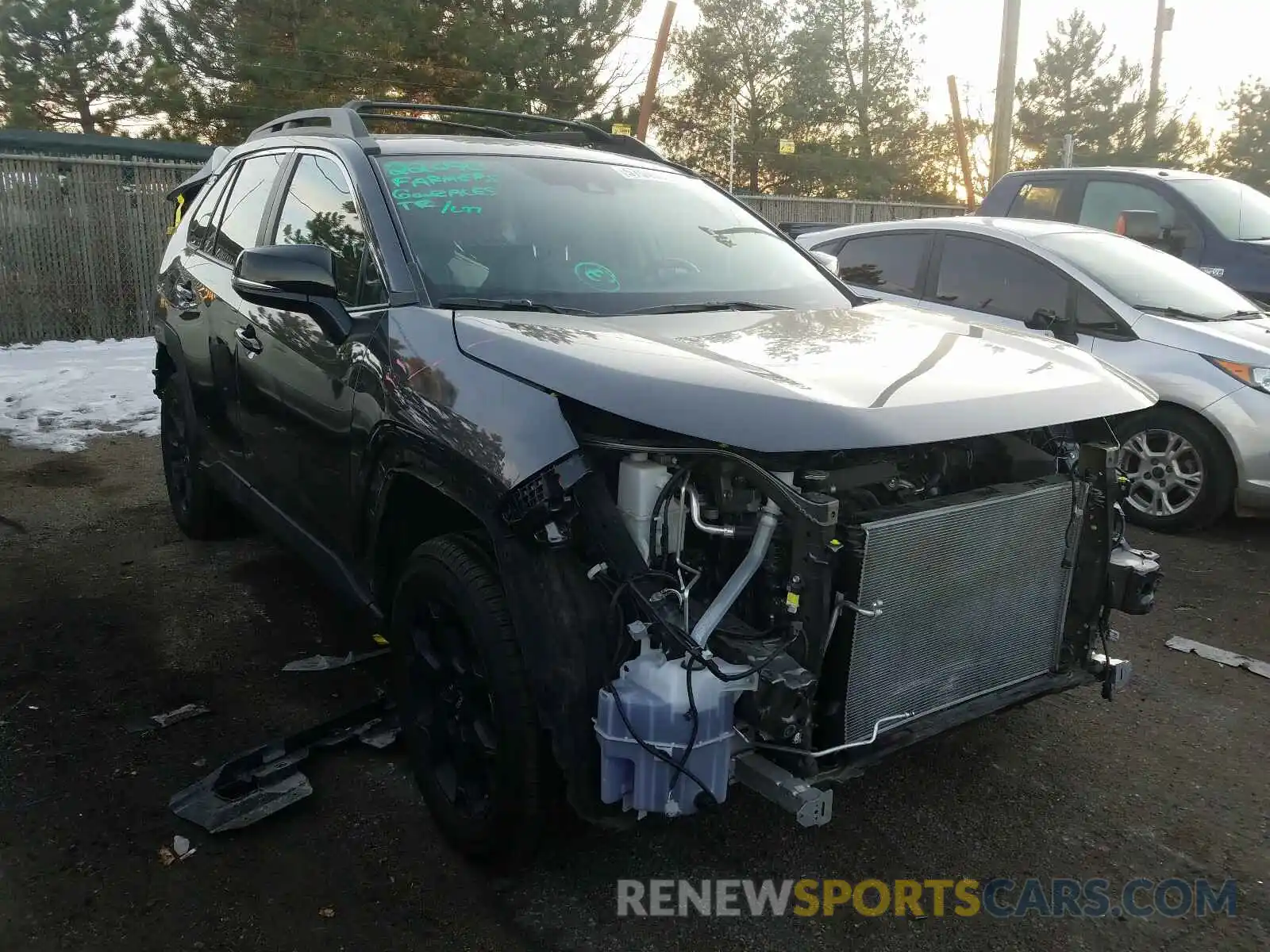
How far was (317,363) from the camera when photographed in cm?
324

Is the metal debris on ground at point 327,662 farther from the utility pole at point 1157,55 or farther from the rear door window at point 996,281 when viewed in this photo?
the utility pole at point 1157,55

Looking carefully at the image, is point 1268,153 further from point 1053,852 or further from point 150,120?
point 1053,852

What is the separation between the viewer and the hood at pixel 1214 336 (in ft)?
18.1

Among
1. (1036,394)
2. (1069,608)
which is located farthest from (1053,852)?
(1036,394)

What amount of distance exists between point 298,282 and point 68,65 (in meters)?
25.8

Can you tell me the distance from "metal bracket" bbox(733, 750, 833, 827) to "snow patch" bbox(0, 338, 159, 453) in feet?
21.7

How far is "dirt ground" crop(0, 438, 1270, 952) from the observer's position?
254 centimetres

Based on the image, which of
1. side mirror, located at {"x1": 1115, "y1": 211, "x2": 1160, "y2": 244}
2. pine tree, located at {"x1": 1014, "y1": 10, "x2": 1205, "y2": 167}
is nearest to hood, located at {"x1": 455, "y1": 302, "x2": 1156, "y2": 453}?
side mirror, located at {"x1": 1115, "y1": 211, "x2": 1160, "y2": 244}

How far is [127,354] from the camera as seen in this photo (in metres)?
10.9

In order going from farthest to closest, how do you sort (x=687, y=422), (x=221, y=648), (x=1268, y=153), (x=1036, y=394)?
(x=1268, y=153) → (x=221, y=648) → (x=1036, y=394) → (x=687, y=422)

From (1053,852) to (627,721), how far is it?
1.44 meters

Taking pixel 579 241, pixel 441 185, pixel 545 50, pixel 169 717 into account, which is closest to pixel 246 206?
pixel 441 185

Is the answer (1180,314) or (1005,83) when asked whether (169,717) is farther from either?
(1005,83)

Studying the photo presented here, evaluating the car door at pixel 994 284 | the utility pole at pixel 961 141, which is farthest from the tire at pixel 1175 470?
the utility pole at pixel 961 141
